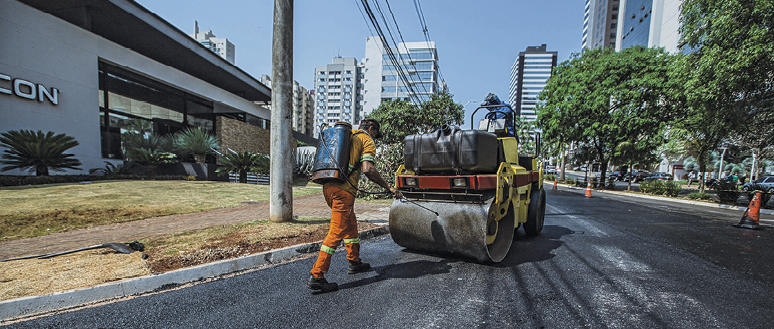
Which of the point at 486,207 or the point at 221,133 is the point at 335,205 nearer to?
the point at 486,207

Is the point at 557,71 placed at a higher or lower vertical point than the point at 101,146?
higher

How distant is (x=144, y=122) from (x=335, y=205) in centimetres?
2055

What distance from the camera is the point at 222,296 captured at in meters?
3.02

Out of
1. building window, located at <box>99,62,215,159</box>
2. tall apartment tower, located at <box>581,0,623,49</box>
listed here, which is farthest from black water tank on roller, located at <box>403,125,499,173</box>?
tall apartment tower, located at <box>581,0,623,49</box>

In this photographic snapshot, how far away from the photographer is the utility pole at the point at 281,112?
18.6 feet

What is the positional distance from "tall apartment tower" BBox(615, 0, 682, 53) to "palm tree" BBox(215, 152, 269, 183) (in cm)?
4535

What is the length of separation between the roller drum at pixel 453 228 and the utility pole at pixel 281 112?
244cm

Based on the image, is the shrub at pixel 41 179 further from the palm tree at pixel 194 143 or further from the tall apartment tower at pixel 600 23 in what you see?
the tall apartment tower at pixel 600 23

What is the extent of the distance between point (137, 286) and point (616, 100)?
81.6 ft

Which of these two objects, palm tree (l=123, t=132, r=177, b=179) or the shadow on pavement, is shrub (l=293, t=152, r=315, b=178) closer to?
palm tree (l=123, t=132, r=177, b=179)

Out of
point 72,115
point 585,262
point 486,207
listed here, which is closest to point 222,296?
point 486,207

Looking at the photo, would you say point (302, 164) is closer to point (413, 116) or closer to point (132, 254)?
point (413, 116)

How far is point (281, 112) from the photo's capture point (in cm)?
565

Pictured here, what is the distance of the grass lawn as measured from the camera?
568cm
